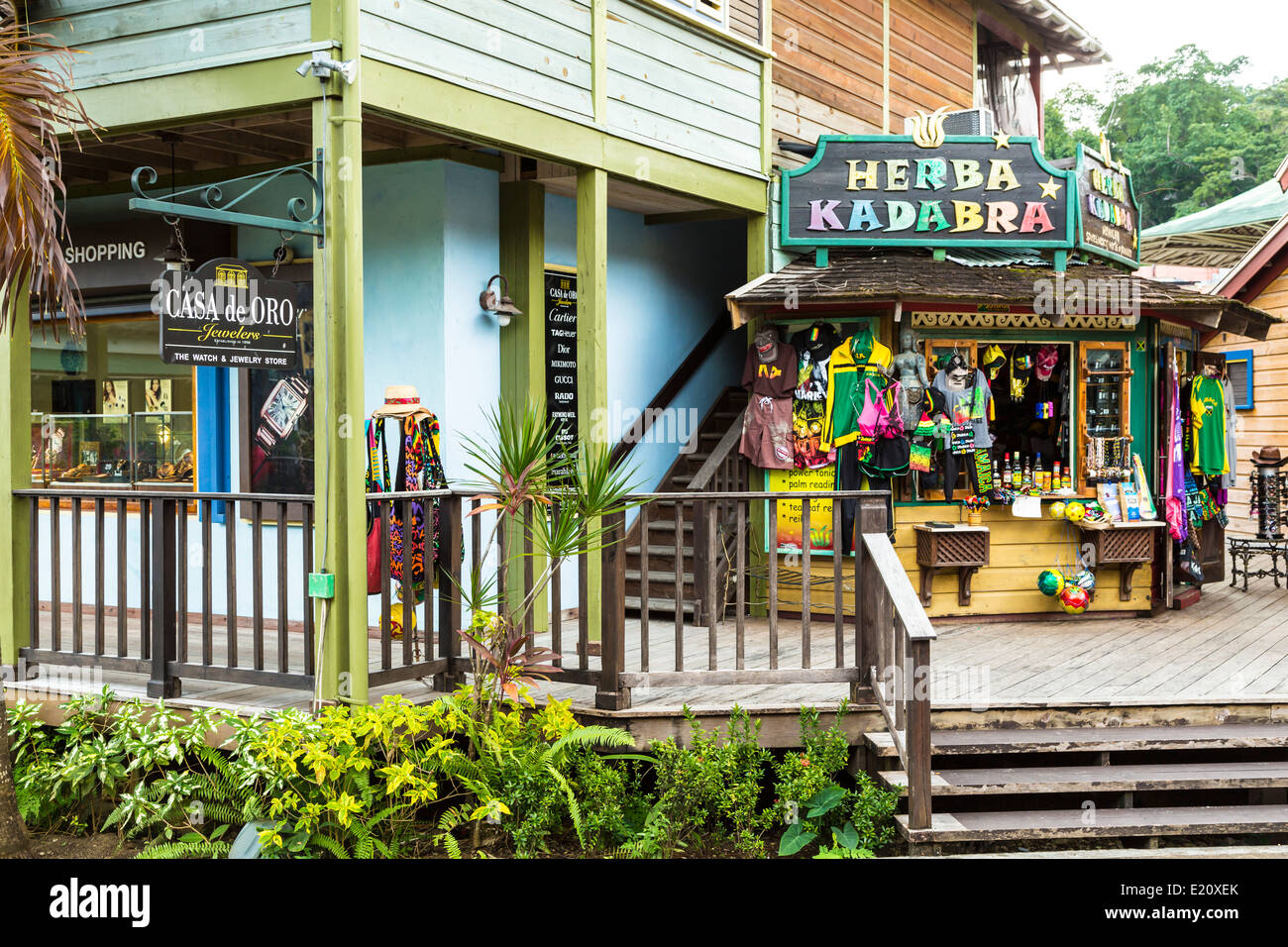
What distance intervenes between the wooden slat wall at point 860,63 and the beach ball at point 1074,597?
3938 millimetres

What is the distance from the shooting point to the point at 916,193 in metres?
9.41

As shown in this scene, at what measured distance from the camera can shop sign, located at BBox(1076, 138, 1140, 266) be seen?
9.70 metres

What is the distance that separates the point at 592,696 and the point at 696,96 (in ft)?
14.1

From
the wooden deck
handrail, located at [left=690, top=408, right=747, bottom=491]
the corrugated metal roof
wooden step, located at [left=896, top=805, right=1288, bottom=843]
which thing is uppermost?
the corrugated metal roof

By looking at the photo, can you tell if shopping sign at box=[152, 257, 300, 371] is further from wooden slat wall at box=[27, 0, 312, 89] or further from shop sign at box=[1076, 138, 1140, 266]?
shop sign at box=[1076, 138, 1140, 266]

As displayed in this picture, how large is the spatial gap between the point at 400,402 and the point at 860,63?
586 centimetres

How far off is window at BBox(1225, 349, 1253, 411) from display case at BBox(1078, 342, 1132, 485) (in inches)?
309

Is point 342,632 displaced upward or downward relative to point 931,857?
upward

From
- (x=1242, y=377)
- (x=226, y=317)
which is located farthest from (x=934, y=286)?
(x=1242, y=377)

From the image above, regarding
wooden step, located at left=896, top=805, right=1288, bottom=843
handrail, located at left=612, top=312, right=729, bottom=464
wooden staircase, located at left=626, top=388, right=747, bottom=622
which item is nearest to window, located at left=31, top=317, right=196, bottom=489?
handrail, located at left=612, top=312, right=729, bottom=464

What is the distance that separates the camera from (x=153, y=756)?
19.2 ft

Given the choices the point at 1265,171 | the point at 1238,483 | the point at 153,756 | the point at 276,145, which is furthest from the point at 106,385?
the point at 1265,171
